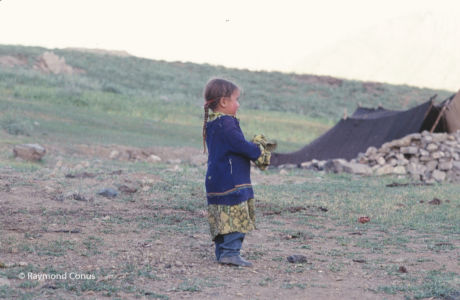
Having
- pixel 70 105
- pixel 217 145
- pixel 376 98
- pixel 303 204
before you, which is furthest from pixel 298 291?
pixel 376 98

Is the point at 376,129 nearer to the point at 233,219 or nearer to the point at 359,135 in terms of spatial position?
the point at 359,135

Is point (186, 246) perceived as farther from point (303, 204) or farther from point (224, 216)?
point (303, 204)

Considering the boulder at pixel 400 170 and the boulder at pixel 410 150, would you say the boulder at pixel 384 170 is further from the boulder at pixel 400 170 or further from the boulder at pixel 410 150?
the boulder at pixel 410 150

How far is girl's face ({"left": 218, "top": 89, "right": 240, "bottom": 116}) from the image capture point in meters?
5.39

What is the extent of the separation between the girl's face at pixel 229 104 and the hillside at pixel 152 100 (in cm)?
1392

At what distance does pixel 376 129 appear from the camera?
56.1 feet

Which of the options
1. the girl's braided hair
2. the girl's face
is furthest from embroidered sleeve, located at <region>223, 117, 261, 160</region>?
the girl's braided hair

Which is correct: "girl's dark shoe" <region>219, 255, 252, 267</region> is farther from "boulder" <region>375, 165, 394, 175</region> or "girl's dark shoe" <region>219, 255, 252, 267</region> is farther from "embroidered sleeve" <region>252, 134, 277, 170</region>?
"boulder" <region>375, 165, 394, 175</region>

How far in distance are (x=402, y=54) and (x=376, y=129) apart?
135873mm

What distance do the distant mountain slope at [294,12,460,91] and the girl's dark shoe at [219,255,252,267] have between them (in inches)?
4668

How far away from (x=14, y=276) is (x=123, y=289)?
824mm

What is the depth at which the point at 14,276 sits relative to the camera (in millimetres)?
4688

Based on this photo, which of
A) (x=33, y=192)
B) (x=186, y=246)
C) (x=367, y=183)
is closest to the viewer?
(x=186, y=246)

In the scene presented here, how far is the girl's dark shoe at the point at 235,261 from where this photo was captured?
5405 millimetres
